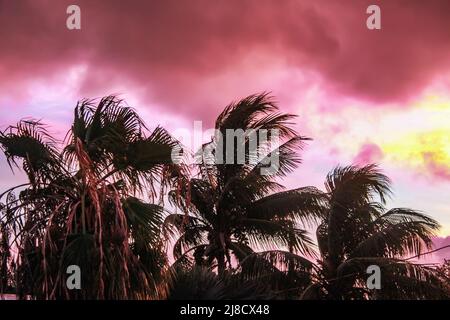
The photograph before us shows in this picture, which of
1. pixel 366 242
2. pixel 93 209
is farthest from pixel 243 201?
pixel 93 209

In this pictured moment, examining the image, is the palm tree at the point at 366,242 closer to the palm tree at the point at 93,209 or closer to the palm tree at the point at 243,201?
the palm tree at the point at 243,201

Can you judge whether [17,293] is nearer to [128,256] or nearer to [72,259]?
[72,259]

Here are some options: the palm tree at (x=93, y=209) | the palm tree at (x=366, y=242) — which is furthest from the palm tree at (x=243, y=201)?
the palm tree at (x=93, y=209)

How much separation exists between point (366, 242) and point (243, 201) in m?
3.82

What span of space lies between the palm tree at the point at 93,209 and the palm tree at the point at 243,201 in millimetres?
7196

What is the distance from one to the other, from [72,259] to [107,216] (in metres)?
0.82

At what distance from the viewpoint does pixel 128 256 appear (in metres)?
7.94

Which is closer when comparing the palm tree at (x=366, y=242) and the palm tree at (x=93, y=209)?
the palm tree at (x=93, y=209)

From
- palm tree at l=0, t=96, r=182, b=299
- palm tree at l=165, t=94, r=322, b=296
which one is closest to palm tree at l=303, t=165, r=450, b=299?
palm tree at l=165, t=94, r=322, b=296

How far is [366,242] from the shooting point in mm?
14633

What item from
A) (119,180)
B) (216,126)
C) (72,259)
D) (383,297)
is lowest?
(383,297)

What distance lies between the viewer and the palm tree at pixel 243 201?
54.3ft

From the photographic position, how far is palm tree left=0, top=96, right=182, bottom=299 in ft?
25.7
